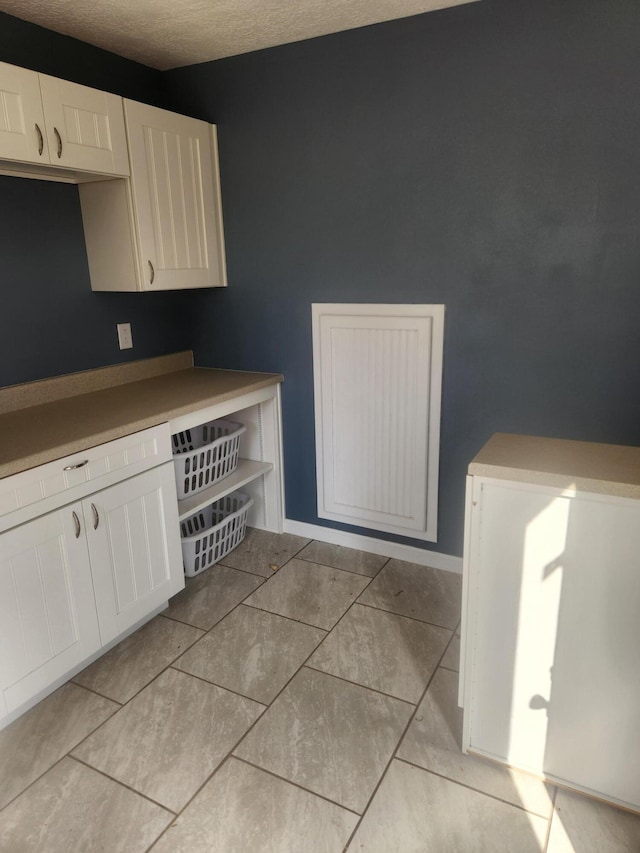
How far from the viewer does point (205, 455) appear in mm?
2734

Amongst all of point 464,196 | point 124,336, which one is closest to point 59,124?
point 124,336

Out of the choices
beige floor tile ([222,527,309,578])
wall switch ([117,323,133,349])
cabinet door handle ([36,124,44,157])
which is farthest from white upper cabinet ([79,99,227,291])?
beige floor tile ([222,527,309,578])

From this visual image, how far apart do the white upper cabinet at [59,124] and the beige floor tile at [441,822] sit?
2331 mm

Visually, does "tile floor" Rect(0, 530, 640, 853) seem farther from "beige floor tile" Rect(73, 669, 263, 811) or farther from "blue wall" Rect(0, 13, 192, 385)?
"blue wall" Rect(0, 13, 192, 385)

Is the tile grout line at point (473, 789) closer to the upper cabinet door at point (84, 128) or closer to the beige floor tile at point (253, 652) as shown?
the beige floor tile at point (253, 652)

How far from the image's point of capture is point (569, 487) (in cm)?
146

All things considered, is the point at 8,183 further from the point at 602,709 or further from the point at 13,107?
the point at 602,709

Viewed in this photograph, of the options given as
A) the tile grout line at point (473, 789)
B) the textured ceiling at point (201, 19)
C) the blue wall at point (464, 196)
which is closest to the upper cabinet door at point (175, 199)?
the blue wall at point (464, 196)

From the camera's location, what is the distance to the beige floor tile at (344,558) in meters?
2.86

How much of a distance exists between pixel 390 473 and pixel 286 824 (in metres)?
1.54

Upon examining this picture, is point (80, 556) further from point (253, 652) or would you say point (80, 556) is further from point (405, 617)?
A: point (405, 617)

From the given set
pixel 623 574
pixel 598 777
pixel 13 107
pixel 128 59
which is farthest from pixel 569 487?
pixel 128 59

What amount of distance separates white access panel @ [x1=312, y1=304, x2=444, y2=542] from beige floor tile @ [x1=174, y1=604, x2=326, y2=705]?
0.73m

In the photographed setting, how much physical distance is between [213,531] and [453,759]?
1471 millimetres
